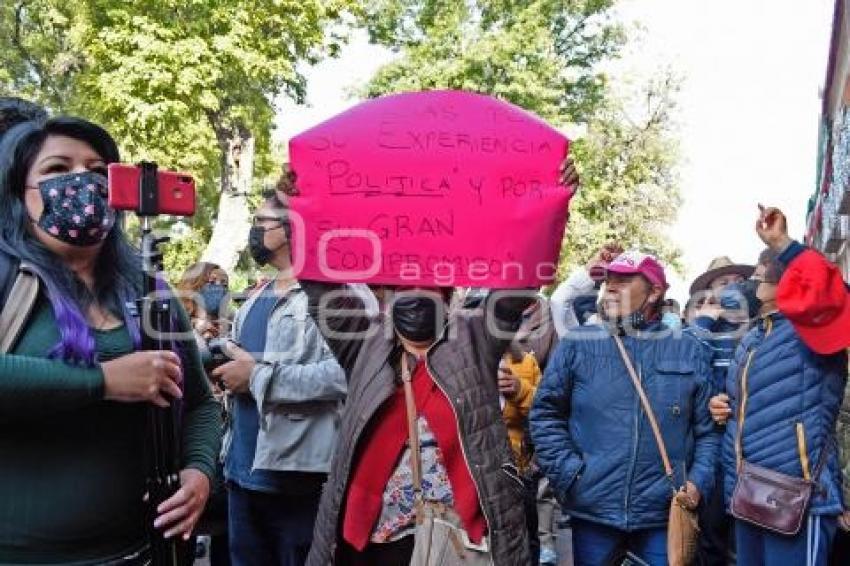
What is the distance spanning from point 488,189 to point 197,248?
22230 millimetres

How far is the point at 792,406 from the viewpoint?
163 inches

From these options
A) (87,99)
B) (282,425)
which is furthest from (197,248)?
(282,425)

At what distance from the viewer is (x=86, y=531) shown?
88.2 inches

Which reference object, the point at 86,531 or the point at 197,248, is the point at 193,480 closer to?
the point at 86,531

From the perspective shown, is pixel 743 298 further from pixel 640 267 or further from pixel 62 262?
pixel 62 262

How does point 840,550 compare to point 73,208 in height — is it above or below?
below

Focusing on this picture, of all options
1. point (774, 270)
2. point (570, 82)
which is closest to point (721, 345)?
point (774, 270)

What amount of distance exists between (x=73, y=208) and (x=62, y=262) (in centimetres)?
15

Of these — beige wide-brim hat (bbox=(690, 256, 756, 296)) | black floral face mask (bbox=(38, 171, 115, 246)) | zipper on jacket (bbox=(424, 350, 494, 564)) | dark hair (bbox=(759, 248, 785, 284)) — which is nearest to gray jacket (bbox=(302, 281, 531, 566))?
zipper on jacket (bbox=(424, 350, 494, 564))

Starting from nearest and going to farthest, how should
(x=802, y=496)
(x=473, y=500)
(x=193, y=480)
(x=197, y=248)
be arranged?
(x=193, y=480), (x=473, y=500), (x=802, y=496), (x=197, y=248)

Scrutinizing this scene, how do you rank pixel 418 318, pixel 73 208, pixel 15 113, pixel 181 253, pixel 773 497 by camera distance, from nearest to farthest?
pixel 73 208, pixel 15 113, pixel 418 318, pixel 773 497, pixel 181 253

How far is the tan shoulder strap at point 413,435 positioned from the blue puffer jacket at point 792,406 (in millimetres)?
1877

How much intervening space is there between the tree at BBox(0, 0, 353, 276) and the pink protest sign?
50.2ft

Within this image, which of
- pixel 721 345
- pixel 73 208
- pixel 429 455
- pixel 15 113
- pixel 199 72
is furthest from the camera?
pixel 199 72
